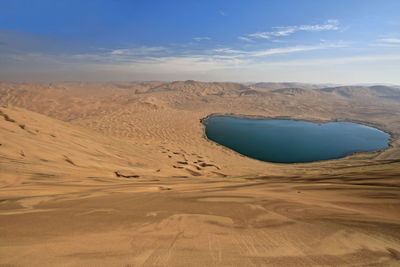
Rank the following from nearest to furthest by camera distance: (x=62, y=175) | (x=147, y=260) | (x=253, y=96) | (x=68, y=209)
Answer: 1. (x=147, y=260)
2. (x=68, y=209)
3. (x=62, y=175)
4. (x=253, y=96)

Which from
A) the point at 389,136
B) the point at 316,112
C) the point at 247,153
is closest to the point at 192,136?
the point at 247,153

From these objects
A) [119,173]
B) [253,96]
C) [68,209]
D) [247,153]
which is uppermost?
[253,96]

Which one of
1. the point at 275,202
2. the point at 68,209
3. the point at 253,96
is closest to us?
the point at 68,209

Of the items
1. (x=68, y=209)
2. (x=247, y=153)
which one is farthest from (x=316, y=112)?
(x=68, y=209)

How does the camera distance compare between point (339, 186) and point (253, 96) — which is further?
point (253, 96)

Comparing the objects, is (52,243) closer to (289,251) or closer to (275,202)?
(289,251)

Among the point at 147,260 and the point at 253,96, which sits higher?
the point at 253,96
